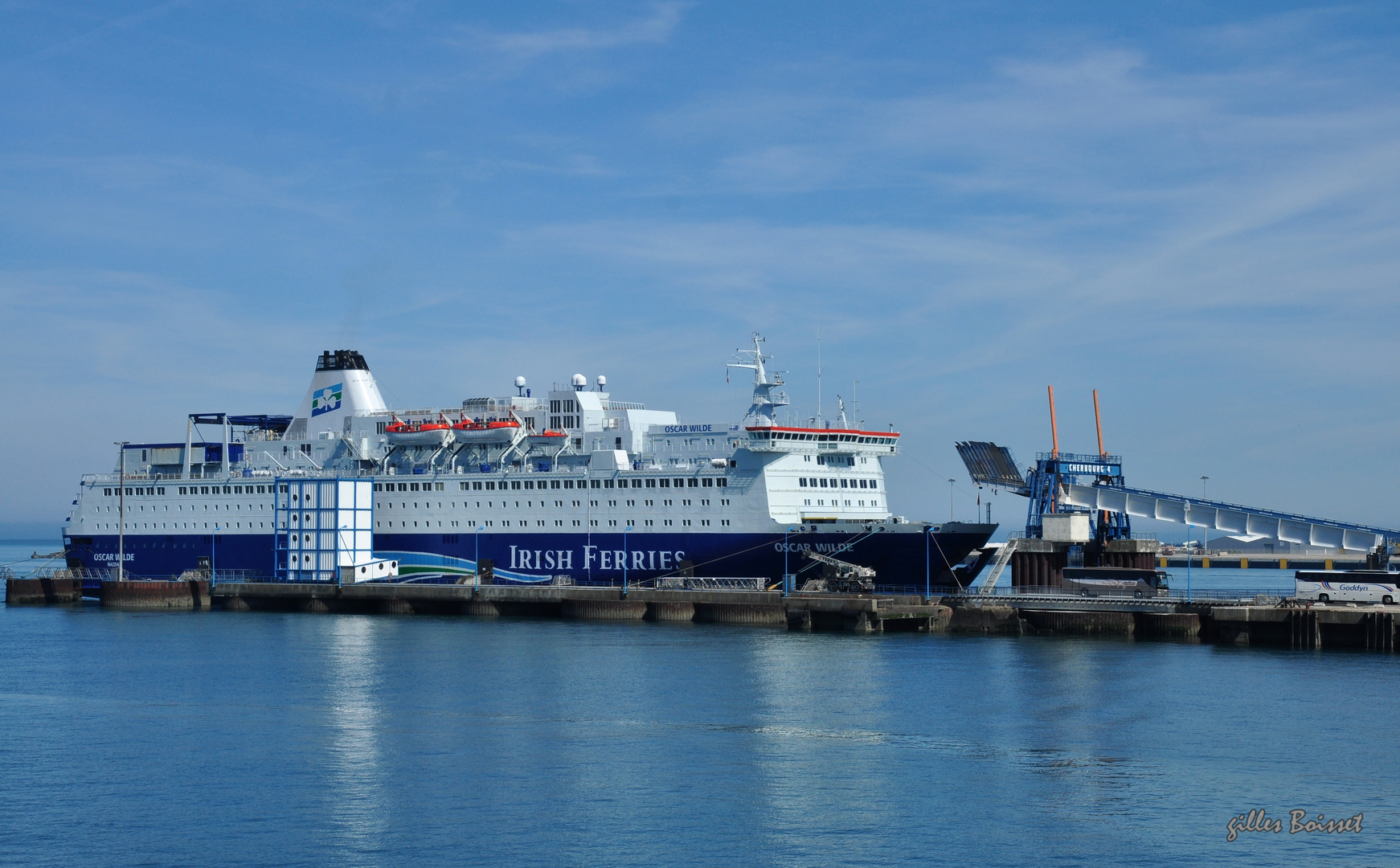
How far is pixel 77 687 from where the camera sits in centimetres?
3791

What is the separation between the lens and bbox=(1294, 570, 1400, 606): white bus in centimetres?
4478

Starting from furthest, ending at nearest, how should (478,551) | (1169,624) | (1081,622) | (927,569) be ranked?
(478,551)
(927,569)
(1081,622)
(1169,624)

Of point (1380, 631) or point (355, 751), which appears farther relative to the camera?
point (1380, 631)

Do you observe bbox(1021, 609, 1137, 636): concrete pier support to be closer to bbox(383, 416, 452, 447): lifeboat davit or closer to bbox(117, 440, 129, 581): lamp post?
bbox(383, 416, 452, 447): lifeboat davit

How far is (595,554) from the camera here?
5834 centimetres

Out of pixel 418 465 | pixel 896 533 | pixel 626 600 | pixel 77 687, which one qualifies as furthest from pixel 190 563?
pixel 896 533

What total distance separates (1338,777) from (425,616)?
3961 cm

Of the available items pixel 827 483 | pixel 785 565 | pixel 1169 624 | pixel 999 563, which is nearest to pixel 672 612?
pixel 785 565

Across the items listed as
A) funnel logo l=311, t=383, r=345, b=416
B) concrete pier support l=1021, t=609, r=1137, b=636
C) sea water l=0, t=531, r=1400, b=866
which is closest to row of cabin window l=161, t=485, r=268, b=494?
funnel logo l=311, t=383, r=345, b=416

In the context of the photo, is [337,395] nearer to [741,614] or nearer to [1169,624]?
[741,614]

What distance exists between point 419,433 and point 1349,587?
38315 millimetres

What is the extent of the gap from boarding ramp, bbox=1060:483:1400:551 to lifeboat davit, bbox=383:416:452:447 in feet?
88.2

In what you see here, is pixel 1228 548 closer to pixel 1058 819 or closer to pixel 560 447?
pixel 560 447

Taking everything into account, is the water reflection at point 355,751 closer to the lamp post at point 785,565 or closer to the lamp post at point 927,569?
the lamp post at point 785,565
